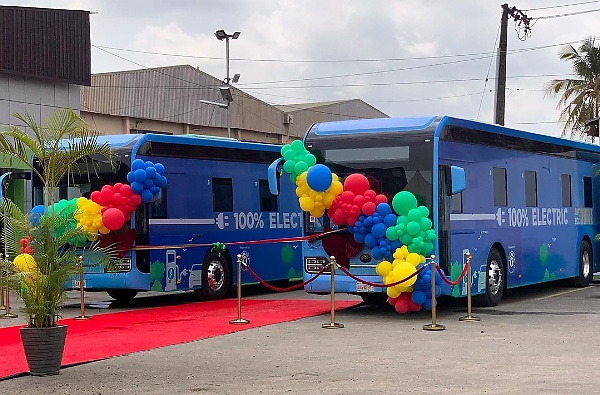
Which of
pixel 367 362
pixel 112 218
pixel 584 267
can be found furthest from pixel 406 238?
pixel 584 267

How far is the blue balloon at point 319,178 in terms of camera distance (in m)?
15.8

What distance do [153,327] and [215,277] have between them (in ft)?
16.1

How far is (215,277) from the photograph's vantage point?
20391mm

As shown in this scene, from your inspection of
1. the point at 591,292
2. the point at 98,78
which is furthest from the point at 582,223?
the point at 98,78

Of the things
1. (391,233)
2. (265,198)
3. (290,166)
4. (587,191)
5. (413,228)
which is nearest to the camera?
(413,228)

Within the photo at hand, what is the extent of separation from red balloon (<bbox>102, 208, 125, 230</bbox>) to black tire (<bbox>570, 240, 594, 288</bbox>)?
1025 centimetres

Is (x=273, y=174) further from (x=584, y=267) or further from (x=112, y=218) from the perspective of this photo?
(x=584, y=267)

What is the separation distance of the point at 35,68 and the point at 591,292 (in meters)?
16.9

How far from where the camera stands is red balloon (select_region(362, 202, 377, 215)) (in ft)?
51.3

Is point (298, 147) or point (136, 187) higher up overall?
point (298, 147)

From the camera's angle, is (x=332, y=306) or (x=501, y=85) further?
(x=501, y=85)

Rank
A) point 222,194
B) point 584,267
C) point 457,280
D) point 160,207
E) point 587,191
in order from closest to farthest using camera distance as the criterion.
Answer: point 457,280 < point 160,207 < point 222,194 < point 584,267 < point 587,191

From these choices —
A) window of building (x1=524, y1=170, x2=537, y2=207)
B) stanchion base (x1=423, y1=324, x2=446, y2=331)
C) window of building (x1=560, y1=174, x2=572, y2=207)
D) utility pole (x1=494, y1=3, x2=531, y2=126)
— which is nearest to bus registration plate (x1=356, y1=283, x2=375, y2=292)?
stanchion base (x1=423, y1=324, x2=446, y2=331)

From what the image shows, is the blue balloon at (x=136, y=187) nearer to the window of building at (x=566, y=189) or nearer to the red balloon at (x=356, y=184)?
the red balloon at (x=356, y=184)
